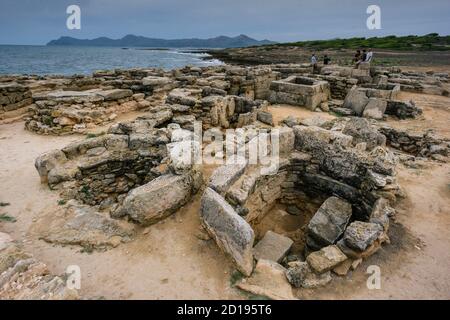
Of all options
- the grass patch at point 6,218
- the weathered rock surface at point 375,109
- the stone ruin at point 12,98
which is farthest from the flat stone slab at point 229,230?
the stone ruin at point 12,98

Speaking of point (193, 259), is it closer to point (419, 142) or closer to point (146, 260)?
point (146, 260)

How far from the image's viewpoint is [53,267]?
404 cm

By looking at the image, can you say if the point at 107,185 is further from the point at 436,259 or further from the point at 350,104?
the point at 350,104

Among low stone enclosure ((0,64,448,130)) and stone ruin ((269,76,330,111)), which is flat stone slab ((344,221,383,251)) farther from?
stone ruin ((269,76,330,111))

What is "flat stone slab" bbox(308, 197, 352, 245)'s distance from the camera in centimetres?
507

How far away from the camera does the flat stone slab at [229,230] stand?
12.7 feet

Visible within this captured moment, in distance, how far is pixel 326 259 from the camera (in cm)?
397

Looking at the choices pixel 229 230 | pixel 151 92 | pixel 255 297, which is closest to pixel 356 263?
pixel 255 297

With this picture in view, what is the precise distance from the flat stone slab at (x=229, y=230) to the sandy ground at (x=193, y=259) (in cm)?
23

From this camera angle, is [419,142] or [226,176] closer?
[226,176]

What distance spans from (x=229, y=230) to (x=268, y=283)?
888 mm

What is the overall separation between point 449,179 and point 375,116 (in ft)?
16.7

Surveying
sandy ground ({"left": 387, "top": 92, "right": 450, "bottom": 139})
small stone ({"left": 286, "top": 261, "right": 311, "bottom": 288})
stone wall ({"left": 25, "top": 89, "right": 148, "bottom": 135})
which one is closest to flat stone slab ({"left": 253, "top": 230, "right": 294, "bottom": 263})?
small stone ({"left": 286, "top": 261, "right": 311, "bottom": 288})
